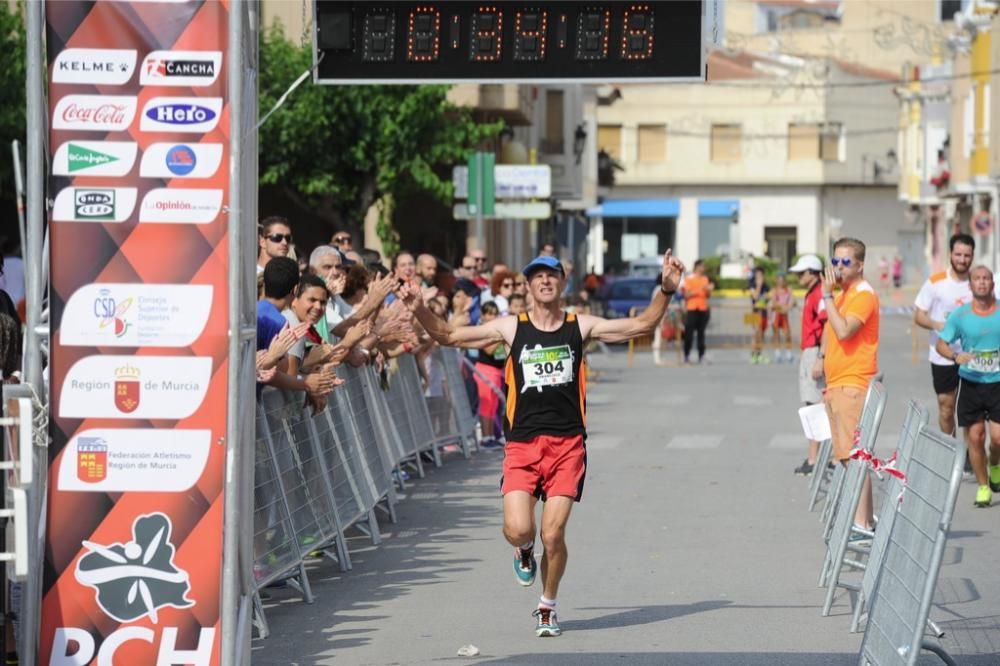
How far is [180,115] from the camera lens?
6.78 m

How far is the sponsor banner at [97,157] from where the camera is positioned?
6.77 meters

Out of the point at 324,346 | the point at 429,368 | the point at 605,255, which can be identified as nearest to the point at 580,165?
the point at 605,255

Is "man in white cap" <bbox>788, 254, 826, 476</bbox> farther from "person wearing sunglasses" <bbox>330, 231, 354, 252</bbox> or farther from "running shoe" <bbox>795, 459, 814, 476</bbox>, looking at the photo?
→ "person wearing sunglasses" <bbox>330, 231, 354, 252</bbox>

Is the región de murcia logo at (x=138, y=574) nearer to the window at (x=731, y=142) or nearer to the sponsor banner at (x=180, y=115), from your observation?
the sponsor banner at (x=180, y=115)

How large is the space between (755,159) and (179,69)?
8034 centimetres

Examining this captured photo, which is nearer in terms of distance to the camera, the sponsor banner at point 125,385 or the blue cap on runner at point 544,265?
the sponsor banner at point 125,385

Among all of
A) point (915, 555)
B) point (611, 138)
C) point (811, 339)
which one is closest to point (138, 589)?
point (915, 555)

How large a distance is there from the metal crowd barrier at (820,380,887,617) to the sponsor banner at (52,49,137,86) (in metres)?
4.63

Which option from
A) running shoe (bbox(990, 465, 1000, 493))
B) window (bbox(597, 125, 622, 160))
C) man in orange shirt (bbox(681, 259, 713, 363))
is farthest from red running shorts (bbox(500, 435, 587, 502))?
window (bbox(597, 125, 622, 160))

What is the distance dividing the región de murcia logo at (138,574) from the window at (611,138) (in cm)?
8038

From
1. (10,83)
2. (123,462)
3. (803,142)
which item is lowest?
(123,462)

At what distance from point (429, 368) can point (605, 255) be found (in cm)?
7137

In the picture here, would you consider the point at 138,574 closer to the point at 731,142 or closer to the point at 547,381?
the point at 547,381

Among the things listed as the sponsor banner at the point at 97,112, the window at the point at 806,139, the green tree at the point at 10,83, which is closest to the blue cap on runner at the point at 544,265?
the sponsor banner at the point at 97,112
